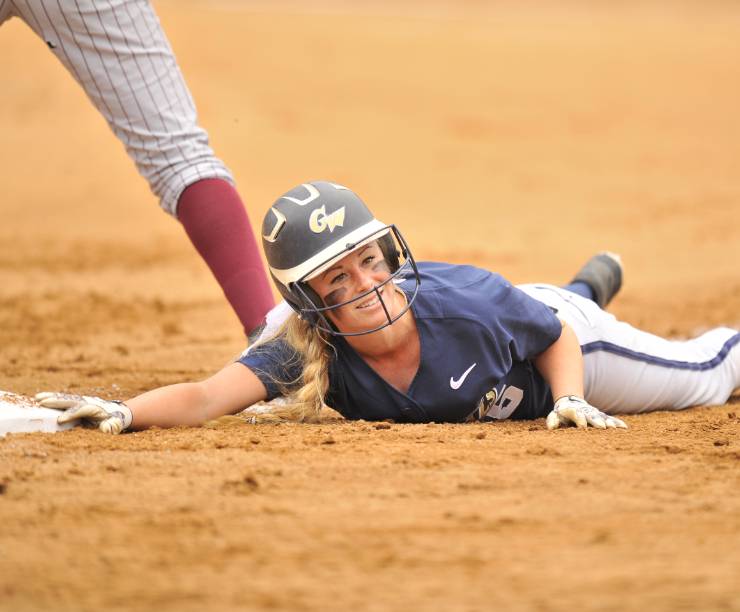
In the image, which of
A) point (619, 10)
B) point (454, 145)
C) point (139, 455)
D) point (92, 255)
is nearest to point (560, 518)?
point (139, 455)

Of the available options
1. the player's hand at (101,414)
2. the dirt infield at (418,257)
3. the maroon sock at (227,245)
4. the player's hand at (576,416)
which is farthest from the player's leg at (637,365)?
the player's hand at (101,414)

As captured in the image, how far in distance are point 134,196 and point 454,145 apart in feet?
14.8

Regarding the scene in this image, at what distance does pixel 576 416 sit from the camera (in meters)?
3.55

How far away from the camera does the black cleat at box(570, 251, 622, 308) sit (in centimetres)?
502

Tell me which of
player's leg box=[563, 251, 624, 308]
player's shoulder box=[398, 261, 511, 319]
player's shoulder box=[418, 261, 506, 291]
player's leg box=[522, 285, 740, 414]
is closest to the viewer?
player's shoulder box=[398, 261, 511, 319]

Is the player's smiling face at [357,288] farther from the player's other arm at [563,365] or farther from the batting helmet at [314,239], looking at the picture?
the player's other arm at [563,365]

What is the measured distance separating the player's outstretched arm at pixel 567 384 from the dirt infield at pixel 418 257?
0.09m

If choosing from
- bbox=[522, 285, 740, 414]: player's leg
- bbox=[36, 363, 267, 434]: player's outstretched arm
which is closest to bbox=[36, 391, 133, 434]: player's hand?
bbox=[36, 363, 267, 434]: player's outstretched arm

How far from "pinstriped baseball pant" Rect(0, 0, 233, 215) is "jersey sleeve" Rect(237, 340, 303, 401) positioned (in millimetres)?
815

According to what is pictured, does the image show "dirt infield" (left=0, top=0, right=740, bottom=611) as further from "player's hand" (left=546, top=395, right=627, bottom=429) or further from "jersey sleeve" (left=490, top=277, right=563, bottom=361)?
"jersey sleeve" (left=490, top=277, right=563, bottom=361)

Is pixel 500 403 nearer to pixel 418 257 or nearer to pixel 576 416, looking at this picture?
pixel 576 416

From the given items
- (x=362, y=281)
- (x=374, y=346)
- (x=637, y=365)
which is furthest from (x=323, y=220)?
(x=637, y=365)

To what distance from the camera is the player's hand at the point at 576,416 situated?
355 centimetres

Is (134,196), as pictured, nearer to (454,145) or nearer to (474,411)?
(454,145)
